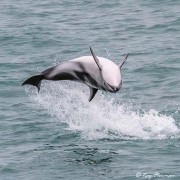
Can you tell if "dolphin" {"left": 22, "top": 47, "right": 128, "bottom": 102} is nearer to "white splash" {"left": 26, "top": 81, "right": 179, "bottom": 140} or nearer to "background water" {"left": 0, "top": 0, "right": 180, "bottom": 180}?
"background water" {"left": 0, "top": 0, "right": 180, "bottom": 180}

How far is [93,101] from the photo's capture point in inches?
1081

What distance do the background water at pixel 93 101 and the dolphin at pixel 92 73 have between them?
222cm

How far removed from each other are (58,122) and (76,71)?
14.7 ft

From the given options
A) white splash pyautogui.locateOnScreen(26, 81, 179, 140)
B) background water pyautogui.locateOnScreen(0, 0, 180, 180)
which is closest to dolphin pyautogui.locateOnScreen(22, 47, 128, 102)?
background water pyautogui.locateOnScreen(0, 0, 180, 180)

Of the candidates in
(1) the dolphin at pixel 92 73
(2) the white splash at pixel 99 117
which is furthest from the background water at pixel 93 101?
(1) the dolphin at pixel 92 73

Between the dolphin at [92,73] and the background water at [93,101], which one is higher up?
the dolphin at [92,73]

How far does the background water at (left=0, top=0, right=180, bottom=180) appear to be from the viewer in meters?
21.8

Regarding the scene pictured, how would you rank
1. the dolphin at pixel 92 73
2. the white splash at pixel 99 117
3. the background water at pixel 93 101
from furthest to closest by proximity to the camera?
1. the white splash at pixel 99 117
2. the background water at pixel 93 101
3. the dolphin at pixel 92 73

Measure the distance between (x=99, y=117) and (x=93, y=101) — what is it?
180 centimetres

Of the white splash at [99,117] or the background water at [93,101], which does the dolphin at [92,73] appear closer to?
the background water at [93,101]

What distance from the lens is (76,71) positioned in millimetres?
21406

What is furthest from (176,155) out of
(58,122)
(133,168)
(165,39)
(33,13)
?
(33,13)

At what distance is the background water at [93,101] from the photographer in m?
21.8

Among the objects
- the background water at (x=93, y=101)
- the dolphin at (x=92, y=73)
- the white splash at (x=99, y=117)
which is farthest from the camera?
the white splash at (x=99, y=117)
